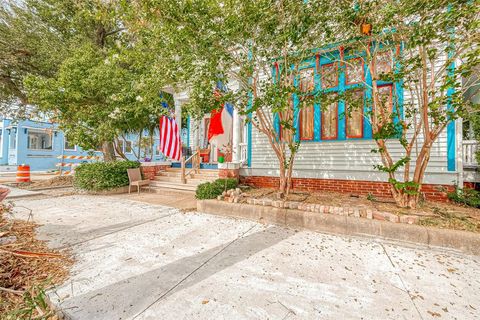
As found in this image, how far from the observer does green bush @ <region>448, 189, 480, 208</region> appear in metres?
4.31

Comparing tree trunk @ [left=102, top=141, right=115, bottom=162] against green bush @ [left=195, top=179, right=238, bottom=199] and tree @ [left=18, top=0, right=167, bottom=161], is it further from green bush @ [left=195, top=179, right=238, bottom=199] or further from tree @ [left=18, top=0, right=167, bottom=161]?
green bush @ [left=195, top=179, right=238, bottom=199]

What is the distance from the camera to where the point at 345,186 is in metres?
5.89

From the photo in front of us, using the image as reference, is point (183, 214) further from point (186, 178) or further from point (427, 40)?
point (427, 40)

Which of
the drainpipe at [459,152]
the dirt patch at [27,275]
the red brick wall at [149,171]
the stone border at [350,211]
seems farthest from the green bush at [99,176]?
the drainpipe at [459,152]

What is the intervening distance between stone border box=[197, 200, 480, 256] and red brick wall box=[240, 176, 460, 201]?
239cm

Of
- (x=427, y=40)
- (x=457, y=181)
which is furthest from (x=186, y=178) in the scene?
(x=457, y=181)

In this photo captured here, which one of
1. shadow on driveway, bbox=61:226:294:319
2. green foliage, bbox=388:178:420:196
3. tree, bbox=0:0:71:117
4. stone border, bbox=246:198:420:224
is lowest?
shadow on driveway, bbox=61:226:294:319

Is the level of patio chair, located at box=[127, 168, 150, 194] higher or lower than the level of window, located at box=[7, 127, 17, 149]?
lower

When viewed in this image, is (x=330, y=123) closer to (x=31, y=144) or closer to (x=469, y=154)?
(x=469, y=154)

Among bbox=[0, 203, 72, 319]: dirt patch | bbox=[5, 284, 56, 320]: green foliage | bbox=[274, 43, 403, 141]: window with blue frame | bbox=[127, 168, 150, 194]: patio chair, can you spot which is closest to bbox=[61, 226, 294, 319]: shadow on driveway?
bbox=[5, 284, 56, 320]: green foliage

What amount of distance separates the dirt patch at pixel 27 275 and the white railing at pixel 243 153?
5323mm

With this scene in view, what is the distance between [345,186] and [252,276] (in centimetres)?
454

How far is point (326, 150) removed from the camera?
6.26 meters

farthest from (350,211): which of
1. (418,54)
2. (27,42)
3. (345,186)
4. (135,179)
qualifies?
(27,42)
